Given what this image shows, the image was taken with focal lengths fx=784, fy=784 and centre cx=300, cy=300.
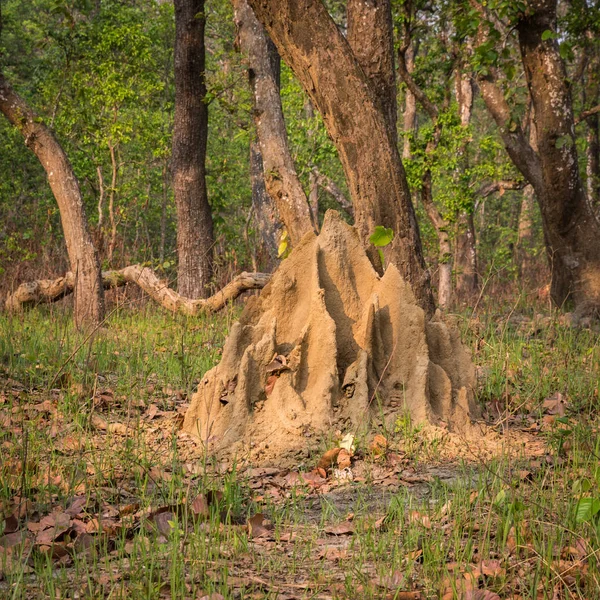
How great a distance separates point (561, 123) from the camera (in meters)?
9.81

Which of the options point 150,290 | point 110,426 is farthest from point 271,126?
point 110,426

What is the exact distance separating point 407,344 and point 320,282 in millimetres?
703

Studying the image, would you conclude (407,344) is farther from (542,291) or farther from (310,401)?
(542,291)

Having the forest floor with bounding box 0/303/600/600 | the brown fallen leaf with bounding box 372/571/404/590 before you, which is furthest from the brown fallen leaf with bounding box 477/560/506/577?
the brown fallen leaf with bounding box 372/571/404/590

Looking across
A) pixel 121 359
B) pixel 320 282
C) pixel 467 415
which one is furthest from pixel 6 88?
pixel 467 415

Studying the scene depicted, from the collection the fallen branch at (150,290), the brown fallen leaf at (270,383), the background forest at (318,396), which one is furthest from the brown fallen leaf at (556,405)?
the fallen branch at (150,290)

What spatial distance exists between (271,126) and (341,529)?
6985 millimetres

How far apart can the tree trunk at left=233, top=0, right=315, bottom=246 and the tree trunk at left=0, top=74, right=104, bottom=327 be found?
8.39 ft

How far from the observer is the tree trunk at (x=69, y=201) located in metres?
10.0

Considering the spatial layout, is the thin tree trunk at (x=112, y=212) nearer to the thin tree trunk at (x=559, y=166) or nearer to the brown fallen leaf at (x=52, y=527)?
the thin tree trunk at (x=559, y=166)

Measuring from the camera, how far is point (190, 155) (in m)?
11.6

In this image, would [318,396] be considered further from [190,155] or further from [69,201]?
[190,155]

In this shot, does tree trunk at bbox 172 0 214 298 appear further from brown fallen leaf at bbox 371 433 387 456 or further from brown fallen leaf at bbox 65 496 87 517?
brown fallen leaf at bbox 65 496 87 517

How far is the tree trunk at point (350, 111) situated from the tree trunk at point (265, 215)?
5.01 m
